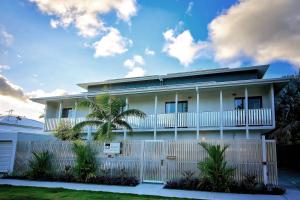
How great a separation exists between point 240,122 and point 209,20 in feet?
22.9

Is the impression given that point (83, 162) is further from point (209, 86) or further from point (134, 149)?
point (209, 86)

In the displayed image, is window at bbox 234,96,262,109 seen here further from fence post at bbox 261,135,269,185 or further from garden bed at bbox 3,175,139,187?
garden bed at bbox 3,175,139,187

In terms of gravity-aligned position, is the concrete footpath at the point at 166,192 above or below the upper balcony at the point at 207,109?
below

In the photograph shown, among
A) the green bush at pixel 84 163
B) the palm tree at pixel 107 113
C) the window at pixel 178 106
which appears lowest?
the green bush at pixel 84 163

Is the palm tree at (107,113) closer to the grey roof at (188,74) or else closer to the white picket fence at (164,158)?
the white picket fence at (164,158)

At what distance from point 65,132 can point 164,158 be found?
9629 mm

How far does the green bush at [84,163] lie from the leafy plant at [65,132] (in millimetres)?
5639

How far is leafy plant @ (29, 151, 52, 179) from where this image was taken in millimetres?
12774

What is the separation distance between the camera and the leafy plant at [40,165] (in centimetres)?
1277

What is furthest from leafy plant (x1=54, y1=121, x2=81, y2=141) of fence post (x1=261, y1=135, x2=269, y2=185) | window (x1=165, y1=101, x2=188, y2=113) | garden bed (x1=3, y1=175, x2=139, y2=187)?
fence post (x1=261, y1=135, x2=269, y2=185)

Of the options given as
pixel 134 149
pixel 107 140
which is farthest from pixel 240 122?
pixel 107 140

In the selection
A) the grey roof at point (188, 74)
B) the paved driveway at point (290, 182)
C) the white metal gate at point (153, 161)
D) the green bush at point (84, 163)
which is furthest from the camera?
the grey roof at point (188, 74)

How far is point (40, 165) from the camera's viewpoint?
42.7 ft

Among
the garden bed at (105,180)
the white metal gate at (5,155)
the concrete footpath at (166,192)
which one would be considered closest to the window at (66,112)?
the white metal gate at (5,155)
